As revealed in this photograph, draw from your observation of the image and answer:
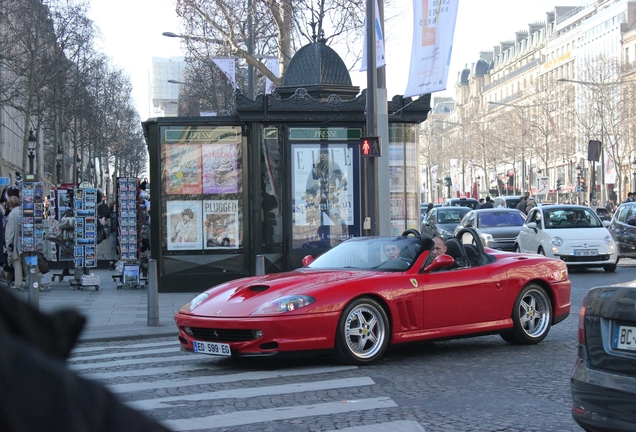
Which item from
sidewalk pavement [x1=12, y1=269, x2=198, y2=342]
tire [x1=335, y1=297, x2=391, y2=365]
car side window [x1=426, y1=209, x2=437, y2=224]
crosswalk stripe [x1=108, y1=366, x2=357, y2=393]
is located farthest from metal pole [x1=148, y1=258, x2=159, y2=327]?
car side window [x1=426, y1=209, x2=437, y2=224]

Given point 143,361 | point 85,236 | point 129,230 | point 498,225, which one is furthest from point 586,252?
point 143,361

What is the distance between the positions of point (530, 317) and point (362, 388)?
322 cm

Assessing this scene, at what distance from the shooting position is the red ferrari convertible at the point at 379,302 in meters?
8.26

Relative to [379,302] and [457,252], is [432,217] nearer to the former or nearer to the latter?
[457,252]

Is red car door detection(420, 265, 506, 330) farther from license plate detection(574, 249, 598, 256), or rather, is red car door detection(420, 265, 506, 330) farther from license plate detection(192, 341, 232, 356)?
license plate detection(574, 249, 598, 256)

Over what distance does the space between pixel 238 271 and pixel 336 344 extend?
9.59 metres

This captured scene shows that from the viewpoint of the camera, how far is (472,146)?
97.5 m

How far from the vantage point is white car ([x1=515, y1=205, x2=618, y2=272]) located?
21.5 meters

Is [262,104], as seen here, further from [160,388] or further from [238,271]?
[160,388]

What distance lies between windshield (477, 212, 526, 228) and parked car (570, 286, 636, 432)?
72.5 feet

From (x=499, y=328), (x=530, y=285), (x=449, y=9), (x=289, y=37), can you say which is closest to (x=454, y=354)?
(x=499, y=328)

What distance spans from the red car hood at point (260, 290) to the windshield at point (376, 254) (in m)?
0.42

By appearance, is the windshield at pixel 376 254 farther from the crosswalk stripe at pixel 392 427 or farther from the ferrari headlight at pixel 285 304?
the crosswalk stripe at pixel 392 427

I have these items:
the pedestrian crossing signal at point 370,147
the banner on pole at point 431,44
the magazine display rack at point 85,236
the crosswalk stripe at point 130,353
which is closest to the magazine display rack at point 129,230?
the magazine display rack at point 85,236
